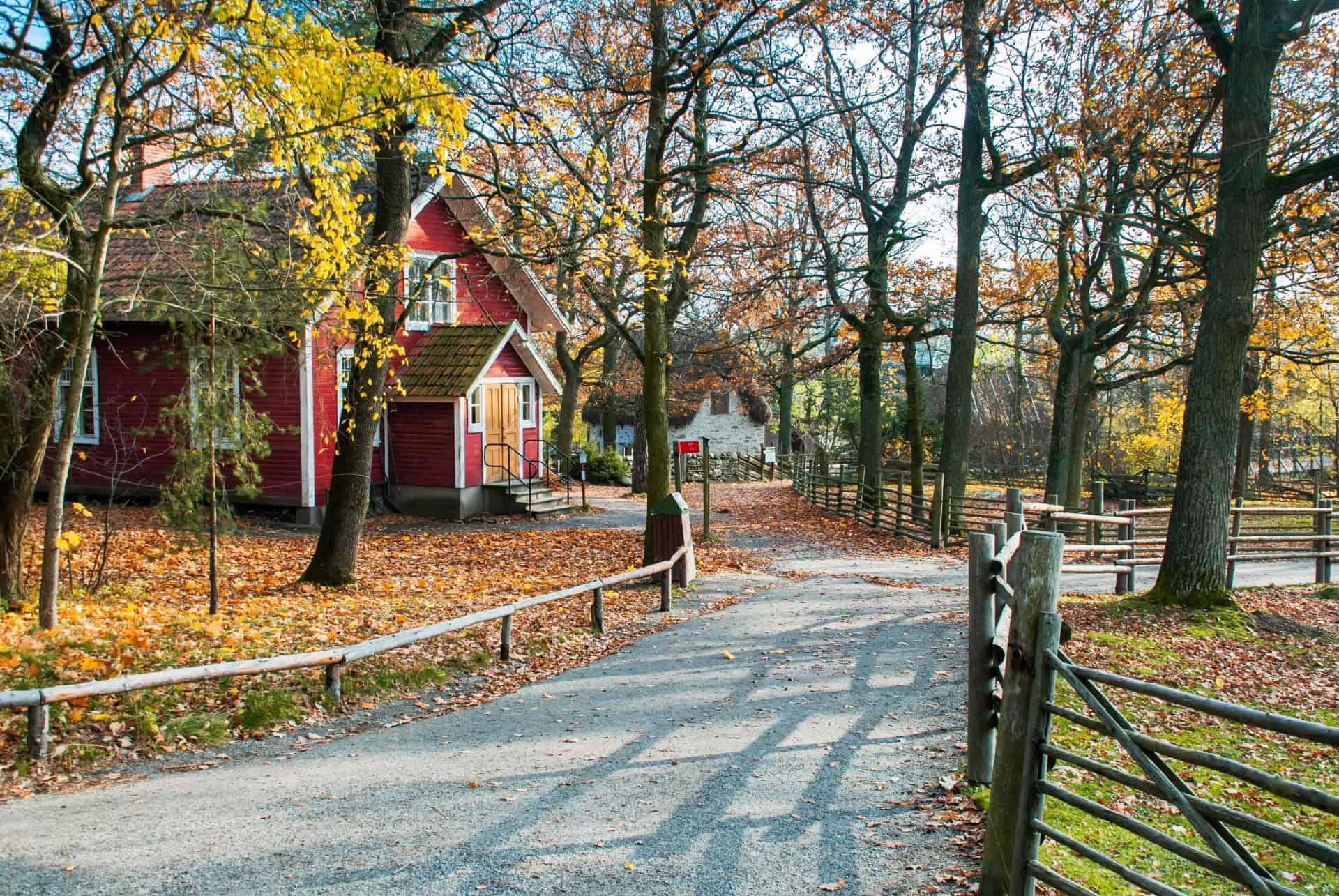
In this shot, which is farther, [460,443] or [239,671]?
[460,443]

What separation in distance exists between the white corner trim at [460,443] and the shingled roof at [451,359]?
0.60 m

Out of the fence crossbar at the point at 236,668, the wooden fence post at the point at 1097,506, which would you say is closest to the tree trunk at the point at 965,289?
the wooden fence post at the point at 1097,506

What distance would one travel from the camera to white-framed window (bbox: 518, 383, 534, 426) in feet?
87.7

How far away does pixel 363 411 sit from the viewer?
1334 cm

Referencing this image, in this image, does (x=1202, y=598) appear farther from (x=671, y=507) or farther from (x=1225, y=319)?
(x=671, y=507)

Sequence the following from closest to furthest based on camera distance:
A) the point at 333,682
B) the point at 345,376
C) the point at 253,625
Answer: the point at 333,682, the point at 253,625, the point at 345,376

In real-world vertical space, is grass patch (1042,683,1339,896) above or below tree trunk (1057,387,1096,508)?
below

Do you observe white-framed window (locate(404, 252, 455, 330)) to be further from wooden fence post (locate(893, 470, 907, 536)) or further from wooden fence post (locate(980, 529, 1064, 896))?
wooden fence post (locate(980, 529, 1064, 896))

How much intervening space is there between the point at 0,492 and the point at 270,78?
17.1 feet

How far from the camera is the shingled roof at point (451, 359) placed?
76.1 ft

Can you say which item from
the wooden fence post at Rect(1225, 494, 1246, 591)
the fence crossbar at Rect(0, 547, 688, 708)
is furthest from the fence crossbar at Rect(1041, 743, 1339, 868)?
the wooden fence post at Rect(1225, 494, 1246, 591)

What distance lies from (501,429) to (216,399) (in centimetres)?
1365

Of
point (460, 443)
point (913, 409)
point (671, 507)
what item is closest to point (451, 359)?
point (460, 443)

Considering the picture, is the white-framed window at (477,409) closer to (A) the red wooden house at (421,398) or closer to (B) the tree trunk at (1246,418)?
(A) the red wooden house at (421,398)
